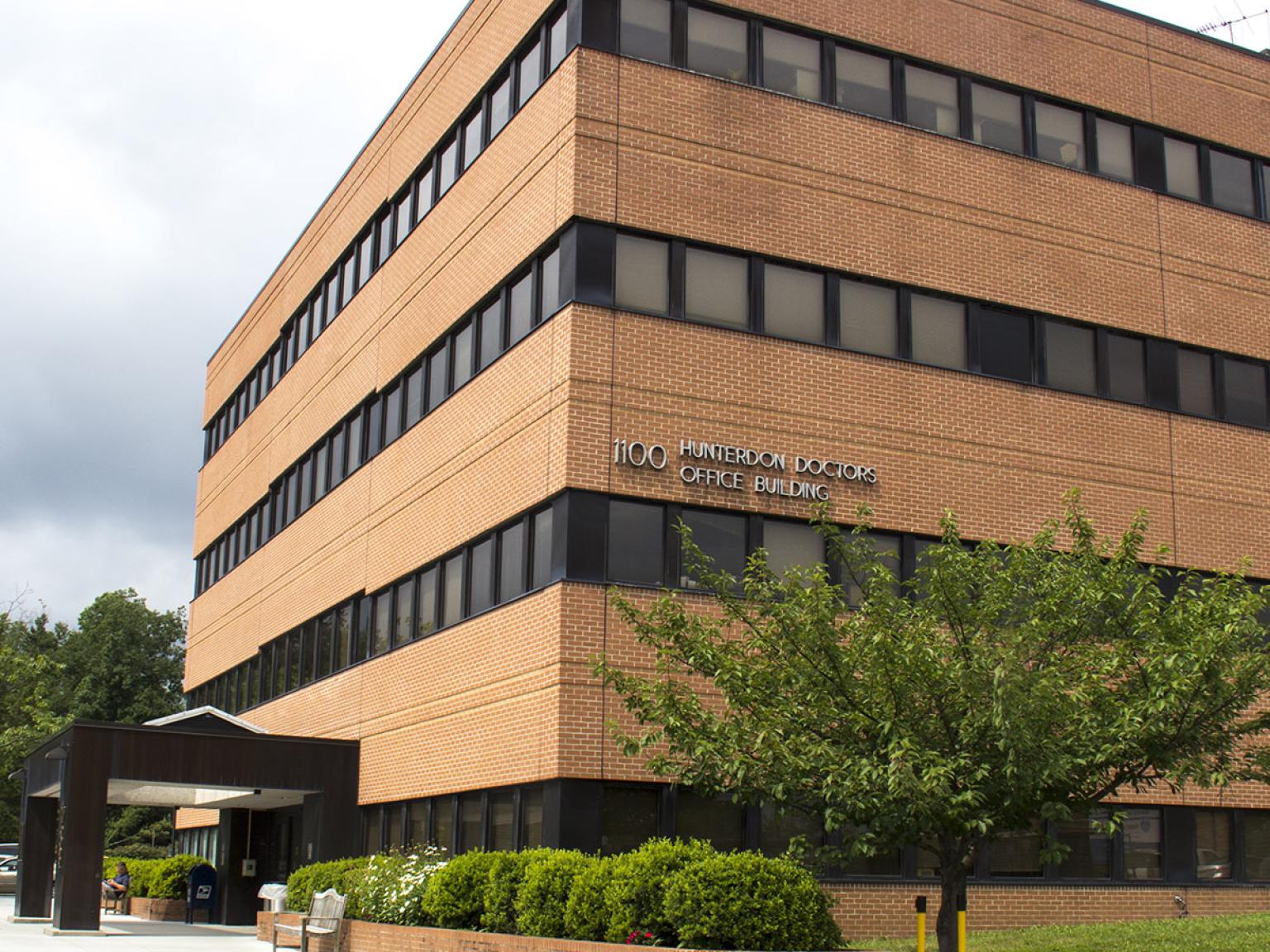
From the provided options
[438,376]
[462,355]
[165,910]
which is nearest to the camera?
[462,355]

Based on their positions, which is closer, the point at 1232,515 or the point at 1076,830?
the point at 1076,830

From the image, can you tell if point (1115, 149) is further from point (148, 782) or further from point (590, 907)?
point (148, 782)

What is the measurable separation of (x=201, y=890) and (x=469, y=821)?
1570cm

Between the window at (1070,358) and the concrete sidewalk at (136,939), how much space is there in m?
17.4

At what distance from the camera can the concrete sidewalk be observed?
83.5 ft

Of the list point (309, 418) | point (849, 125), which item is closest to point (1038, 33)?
point (849, 125)

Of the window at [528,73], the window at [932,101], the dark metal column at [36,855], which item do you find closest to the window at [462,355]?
the window at [528,73]

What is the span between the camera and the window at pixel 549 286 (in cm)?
2455

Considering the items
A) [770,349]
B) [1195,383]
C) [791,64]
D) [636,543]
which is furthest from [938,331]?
[636,543]

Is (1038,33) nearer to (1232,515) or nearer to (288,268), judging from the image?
(1232,515)

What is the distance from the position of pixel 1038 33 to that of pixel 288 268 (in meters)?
22.2

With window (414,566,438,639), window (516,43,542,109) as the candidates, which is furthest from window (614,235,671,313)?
window (414,566,438,639)

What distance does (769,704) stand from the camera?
17672 millimetres

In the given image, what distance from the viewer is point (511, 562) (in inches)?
987
